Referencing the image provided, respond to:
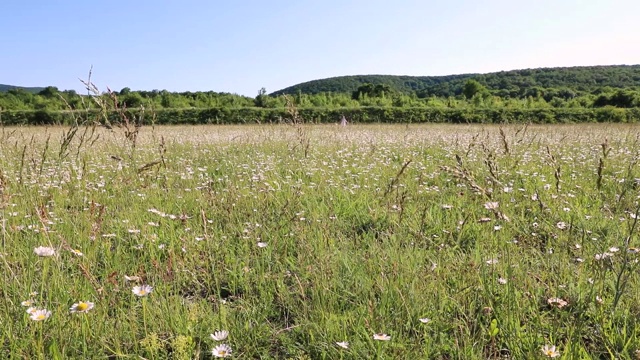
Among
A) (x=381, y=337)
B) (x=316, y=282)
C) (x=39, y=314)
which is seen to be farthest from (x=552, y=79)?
(x=39, y=314)

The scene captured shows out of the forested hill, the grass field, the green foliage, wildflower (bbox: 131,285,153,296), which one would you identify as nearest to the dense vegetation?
the green foliage

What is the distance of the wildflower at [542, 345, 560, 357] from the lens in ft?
5.17

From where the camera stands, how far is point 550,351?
63.1 inches

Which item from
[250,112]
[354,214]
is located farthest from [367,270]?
[250,112]

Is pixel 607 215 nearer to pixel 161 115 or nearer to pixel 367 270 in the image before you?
pixel 367 270

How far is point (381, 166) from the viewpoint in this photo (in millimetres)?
6363

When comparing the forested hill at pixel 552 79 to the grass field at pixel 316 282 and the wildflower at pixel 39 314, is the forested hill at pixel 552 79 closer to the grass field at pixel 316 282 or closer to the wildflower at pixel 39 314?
the grass field at pixel 316 282

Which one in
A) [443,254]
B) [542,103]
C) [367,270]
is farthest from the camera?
[542,103]

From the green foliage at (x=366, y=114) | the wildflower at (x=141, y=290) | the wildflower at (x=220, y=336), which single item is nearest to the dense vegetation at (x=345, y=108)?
the green foliage at (x=366, y=114)

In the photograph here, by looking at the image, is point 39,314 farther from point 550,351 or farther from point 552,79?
point 552,79

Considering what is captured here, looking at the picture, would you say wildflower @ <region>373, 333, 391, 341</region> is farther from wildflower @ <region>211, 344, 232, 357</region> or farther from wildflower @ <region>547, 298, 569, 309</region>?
wildflower @ <region>547, 298, 569, 309</region>

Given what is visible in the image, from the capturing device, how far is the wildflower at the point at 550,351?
1.57 meters

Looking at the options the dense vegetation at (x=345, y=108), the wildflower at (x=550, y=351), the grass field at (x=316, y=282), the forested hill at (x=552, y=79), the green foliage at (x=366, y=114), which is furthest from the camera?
the forested hill at (x=552, y=79)

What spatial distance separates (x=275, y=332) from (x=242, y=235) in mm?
1225
